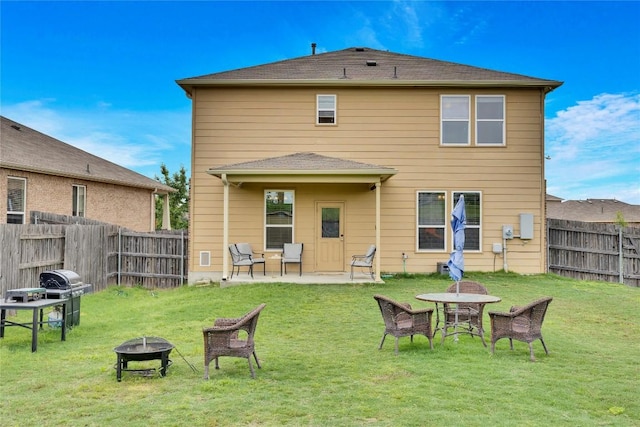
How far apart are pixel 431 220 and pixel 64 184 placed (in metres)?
12.9

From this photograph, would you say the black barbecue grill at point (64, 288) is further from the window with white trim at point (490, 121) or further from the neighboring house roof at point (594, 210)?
the neighboring house roof at point (594, 210)

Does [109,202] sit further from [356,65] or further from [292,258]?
[356,65]

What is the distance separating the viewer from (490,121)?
558 inches

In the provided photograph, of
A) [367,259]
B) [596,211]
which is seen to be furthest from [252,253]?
[596,211]

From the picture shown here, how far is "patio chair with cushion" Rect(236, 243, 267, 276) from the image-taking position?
13.2 meters

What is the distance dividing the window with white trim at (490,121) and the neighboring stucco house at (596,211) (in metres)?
26.1

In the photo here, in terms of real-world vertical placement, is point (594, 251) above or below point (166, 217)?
below

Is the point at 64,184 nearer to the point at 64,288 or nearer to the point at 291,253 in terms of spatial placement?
the point at 291,253

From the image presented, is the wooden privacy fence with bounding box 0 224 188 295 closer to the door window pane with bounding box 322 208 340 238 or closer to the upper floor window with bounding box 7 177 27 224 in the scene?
the upper floor window with bounding box 7 177 27 224

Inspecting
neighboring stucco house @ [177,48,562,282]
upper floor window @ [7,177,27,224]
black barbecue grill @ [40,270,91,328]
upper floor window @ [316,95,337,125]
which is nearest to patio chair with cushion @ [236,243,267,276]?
neighboring stucco house @ [177,48,562,282]

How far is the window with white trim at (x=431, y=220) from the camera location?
14008mm

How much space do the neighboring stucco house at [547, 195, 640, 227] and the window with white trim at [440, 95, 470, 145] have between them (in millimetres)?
26678

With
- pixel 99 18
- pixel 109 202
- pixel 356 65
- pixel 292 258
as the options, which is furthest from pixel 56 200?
pixel 356 65

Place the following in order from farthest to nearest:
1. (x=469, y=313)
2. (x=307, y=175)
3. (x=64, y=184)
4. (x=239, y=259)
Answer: (x=64, y=184)
(x=239, y=259)
(x=307, y=175)
(x=469, y=313)
